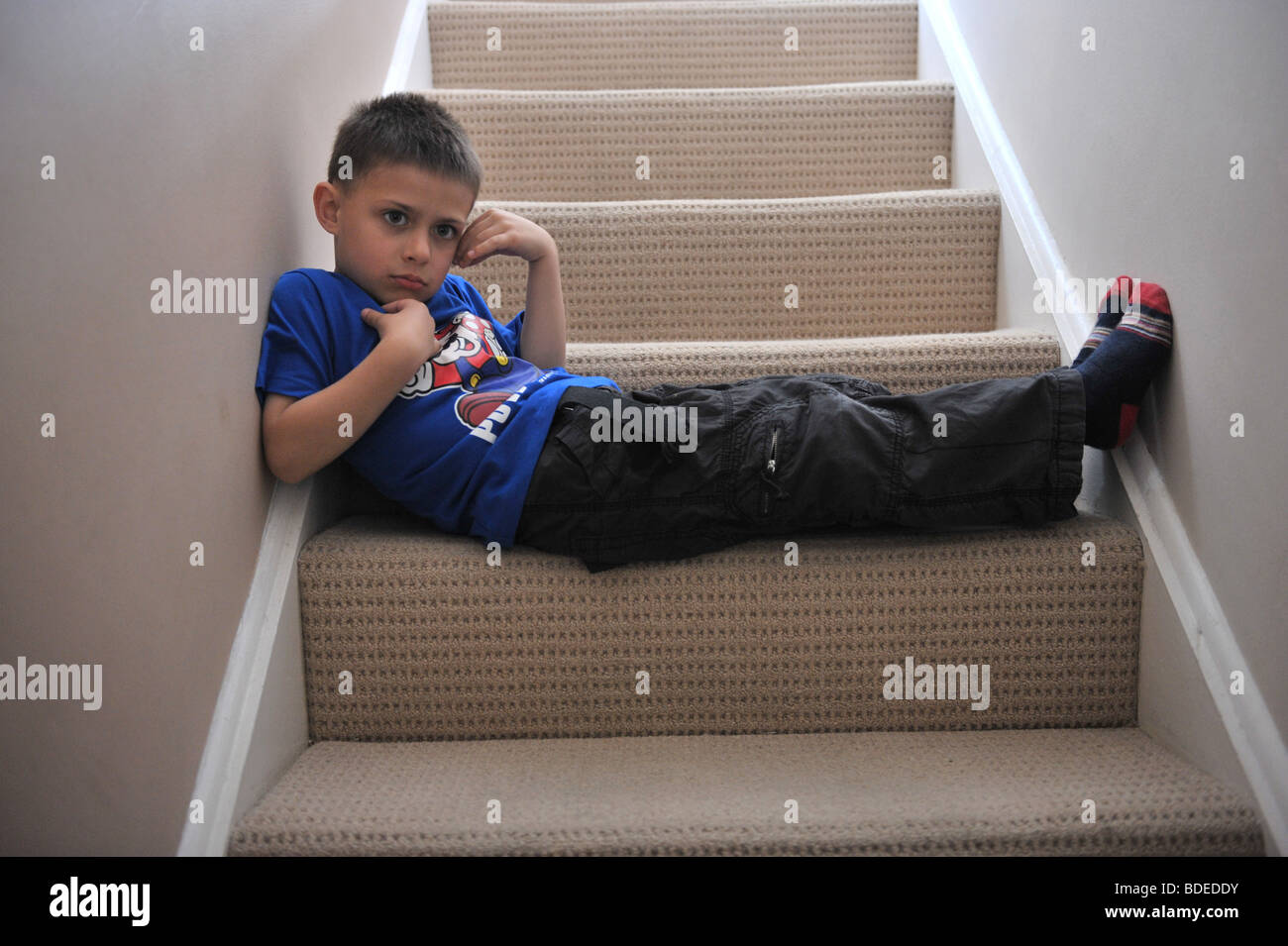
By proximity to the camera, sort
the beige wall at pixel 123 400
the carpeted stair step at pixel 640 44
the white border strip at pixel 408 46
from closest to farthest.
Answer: the beige wall at pixel 123 400 → the white border strip at pixel 408 46 → the carpeted stair step at pixel 640 44

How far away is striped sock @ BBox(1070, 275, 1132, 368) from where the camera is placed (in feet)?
3.38

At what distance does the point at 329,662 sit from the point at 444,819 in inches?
9.3

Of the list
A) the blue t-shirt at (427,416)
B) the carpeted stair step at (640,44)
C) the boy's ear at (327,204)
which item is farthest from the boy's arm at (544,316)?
the carpeted stair step at (640,44)

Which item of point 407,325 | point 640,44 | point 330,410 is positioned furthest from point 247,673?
point 640,44

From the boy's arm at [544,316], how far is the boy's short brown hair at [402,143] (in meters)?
0.13

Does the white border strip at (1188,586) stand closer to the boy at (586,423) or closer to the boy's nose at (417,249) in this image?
the boy at (586,423)

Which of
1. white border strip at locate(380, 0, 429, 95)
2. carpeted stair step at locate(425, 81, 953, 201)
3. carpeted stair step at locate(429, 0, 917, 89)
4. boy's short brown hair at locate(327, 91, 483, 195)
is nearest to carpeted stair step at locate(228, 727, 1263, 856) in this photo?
boy's short brown hair at locate(327, 91, 483, 195)

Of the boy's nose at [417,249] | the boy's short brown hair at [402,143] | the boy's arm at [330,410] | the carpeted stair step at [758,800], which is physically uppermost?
the boy's short brown hair at [402,143]

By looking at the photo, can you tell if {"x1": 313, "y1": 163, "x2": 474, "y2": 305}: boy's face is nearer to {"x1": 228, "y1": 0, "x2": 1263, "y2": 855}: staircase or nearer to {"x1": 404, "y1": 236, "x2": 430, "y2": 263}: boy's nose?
{"x1": 404, "y1": 236, "x2": 430, "y2": 263}: boy's nose

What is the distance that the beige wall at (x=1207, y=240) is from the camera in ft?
2.64

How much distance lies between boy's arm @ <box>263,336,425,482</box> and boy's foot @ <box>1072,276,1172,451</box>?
643 mm

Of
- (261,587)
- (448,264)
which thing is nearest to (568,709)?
(261,587)

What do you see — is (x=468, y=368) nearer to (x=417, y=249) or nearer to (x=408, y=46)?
(x=417, y=249)
